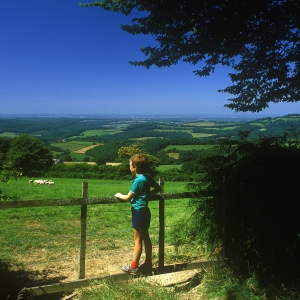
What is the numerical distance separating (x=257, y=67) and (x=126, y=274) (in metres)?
5.93

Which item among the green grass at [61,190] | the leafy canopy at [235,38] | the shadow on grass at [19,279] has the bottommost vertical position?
the green grass at [61,190]

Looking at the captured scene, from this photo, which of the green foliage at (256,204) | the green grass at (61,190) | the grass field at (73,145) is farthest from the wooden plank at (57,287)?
the grass field at (73,145)

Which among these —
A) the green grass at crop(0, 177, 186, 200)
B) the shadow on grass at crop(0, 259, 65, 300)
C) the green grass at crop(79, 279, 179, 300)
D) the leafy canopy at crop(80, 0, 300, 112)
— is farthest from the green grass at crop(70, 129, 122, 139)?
the green grass at crop(79, 279, 179, 300)

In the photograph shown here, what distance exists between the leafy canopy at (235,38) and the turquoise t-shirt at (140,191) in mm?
4223

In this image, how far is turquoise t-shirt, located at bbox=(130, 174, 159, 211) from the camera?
365 cm

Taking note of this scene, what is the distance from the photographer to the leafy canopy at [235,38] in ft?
21.2

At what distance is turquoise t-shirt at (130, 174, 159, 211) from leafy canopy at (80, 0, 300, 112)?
4223 millimetres

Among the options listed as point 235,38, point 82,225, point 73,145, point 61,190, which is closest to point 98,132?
point 73,145

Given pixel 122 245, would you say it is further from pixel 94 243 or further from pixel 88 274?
pixel 88 274

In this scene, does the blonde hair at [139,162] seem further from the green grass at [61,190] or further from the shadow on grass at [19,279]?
the green grass at [61,190]

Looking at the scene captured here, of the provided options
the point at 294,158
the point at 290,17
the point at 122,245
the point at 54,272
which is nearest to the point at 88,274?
the point at 54,272

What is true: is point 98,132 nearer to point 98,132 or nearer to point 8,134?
point 98,132

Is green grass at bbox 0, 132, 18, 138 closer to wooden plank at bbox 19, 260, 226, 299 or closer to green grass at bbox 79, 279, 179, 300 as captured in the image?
wooden plank at bbox 19, 260, 226, 299

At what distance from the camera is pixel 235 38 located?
270 inches
